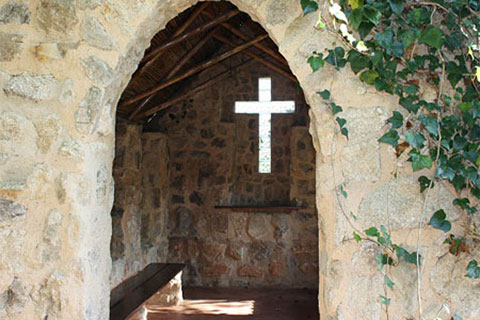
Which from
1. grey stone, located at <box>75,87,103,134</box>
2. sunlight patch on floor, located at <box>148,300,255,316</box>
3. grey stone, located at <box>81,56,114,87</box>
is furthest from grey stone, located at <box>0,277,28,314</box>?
sunlight patch on floor, located at <box>148,300,255,316</box>

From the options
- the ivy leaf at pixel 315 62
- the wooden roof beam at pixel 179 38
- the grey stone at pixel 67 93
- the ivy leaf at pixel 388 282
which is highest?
the wooden roof beam at pixel 179 38

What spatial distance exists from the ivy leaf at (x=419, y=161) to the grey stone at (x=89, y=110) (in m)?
1.13

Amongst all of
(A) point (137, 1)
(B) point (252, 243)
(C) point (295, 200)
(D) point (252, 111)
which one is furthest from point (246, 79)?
(A) point (137, 1)

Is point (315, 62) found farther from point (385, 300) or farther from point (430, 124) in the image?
point (385, 300)

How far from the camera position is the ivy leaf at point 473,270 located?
1.50 meters

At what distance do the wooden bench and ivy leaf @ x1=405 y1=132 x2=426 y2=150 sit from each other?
2.21 metres

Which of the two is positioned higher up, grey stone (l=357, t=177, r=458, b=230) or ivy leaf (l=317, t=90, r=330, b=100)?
ivy leaf (l=317, t=90, r=330, b=100)

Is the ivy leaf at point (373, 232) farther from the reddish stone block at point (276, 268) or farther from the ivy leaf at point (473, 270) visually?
the reddish stone block at point (276, 268)

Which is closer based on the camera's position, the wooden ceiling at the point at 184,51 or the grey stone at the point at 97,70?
the grey stone at the point at 97,70

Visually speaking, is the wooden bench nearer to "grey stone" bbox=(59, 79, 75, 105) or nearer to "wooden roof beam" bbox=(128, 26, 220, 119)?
"grey stone" bbox=(59, 79, 75, 105)

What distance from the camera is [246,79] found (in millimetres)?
6418

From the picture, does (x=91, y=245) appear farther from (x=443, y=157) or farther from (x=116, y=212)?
(x=116, y=212)

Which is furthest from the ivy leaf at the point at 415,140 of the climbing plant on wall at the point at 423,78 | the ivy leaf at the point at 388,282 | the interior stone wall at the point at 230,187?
the interior stone wall at the point at 230,187

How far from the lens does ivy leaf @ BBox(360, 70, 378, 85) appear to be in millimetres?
1591
